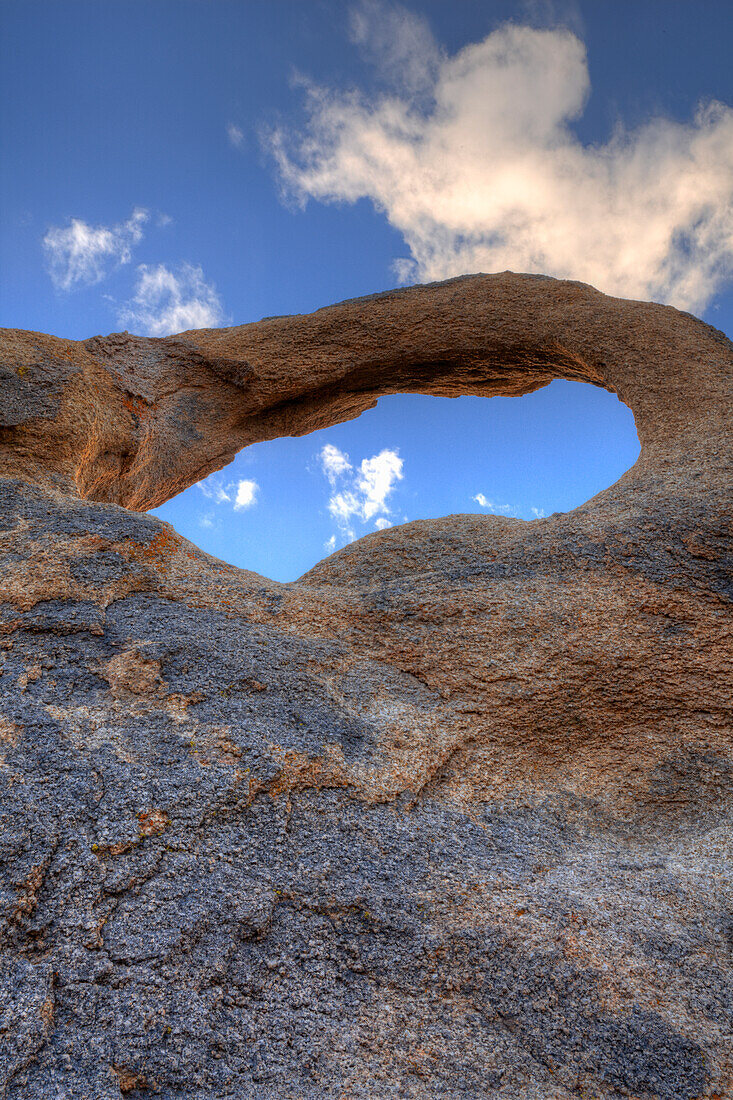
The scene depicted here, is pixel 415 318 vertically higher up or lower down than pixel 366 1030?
higher up

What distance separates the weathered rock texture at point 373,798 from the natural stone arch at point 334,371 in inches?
10.1

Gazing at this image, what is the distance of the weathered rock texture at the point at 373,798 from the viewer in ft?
8.98

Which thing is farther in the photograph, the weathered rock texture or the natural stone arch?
the natural stone arch

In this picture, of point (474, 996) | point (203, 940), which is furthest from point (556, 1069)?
point (203, 940)

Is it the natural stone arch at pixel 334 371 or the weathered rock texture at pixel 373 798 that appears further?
the natural stone arch at pixel 334 371

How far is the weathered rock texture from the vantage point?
2.74 m

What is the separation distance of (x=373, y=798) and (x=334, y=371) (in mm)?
8204

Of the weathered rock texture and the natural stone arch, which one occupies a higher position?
the natural stone arch

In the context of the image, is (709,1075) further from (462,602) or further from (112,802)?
(462,602)

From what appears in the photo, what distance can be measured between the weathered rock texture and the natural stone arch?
26 cm

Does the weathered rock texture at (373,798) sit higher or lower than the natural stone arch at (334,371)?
lower

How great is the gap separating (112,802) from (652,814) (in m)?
3.66

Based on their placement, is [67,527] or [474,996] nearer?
[474,996]

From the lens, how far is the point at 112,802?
3.44m
